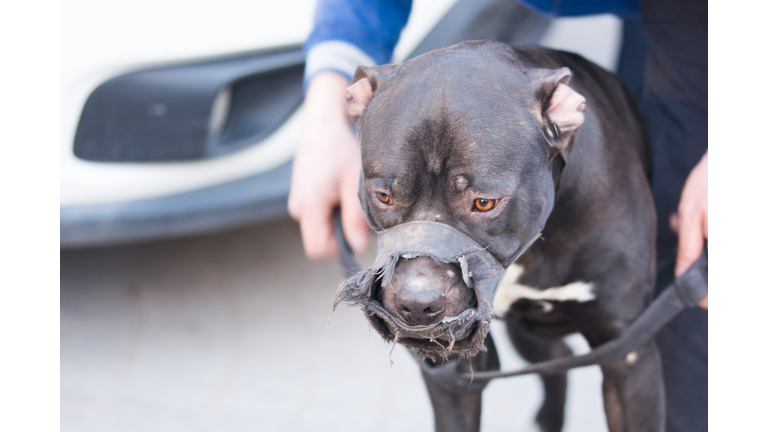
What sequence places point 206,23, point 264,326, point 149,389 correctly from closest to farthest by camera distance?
point 206,23 < point 149,389 < point 264,326

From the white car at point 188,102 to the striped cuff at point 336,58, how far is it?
2.22 ft

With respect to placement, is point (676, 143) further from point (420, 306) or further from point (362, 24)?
point (420, 306)

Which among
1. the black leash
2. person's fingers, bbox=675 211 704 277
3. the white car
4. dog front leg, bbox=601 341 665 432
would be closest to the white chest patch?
the black leash

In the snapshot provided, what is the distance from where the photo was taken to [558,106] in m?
1.41

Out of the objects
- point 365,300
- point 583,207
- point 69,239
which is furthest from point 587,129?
point 69,239

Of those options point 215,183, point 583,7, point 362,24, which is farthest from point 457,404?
point 215,183

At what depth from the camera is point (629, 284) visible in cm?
171

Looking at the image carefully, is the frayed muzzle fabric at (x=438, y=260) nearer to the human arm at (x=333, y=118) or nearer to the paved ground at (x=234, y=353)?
the human arm at (x=333, y=118)

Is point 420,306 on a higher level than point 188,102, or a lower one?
higher

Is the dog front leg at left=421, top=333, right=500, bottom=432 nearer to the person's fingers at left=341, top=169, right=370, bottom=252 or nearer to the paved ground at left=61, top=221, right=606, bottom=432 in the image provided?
the person's fingers at left=341, top=169, right=370, bottom=252

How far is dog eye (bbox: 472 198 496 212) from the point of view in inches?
53.4

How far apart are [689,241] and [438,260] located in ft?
3.25

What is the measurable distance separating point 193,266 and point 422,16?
1.96 m

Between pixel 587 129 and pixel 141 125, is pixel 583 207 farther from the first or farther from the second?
pixel 141 125
